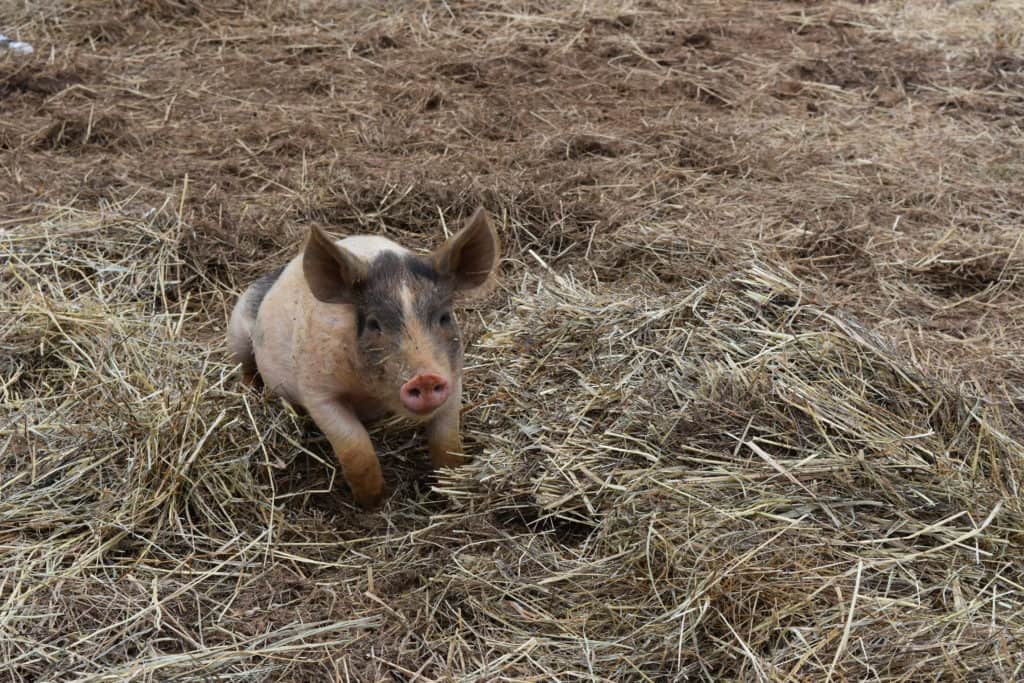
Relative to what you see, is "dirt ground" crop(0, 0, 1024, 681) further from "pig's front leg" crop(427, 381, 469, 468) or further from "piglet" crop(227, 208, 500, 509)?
"piglet" crop(227, 208, 500, 509)

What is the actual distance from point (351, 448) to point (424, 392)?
0.50 m

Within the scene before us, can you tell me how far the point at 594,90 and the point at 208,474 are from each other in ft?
14.0

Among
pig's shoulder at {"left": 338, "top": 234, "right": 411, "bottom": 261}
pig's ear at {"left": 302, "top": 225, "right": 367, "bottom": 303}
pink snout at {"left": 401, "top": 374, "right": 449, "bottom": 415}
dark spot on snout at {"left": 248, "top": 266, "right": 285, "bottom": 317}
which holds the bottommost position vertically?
dark spot on snout at {"left": 248, "top": 266, "right": 285, "bottom": 317}

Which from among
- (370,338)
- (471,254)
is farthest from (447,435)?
(471,254)

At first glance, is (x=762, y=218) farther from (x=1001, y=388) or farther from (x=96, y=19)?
(x=96, y=19)

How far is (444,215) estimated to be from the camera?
552cm

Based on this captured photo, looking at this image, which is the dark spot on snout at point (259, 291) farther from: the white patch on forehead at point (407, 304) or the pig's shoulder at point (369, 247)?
the white patch on forehead at point (407, 304)

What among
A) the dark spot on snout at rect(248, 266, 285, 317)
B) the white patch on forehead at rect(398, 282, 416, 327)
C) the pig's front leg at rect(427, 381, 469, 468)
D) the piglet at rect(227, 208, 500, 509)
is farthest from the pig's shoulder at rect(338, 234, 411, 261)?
the pig's front leg at rect(427, 381, 469, 468)

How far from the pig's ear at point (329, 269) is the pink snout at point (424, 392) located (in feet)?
1.38

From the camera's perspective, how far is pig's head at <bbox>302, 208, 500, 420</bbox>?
3.45 m

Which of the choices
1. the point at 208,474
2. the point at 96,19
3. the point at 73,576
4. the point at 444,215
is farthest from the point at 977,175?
the point at 96,19

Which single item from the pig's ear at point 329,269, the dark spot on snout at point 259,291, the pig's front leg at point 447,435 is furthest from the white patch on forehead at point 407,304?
the dark spot on snout at point 259,291

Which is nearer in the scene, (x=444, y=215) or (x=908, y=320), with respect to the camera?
(x=908, y=320)

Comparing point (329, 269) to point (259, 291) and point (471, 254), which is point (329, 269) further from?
point (259, 291)
